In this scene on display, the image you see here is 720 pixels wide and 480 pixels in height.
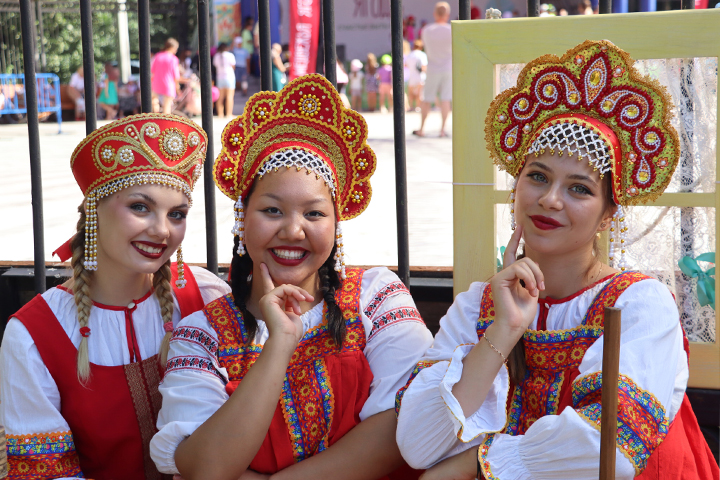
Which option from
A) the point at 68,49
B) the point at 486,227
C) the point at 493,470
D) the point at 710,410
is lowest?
the point at 710,410

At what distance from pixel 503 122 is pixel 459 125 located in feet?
1.48

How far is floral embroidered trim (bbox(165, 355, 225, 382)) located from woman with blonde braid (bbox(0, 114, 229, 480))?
23cm

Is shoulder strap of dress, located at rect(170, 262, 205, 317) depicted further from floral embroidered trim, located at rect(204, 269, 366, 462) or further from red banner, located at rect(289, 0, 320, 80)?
red banner, located at rect(289, 0, 320, 80)

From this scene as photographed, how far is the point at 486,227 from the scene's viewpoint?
8.11 feet

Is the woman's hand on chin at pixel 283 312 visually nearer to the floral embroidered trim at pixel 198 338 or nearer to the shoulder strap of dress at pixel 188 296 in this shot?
the floral embroidered trim at pixel 198 338

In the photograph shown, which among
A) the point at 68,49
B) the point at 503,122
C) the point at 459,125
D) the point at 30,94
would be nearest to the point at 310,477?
the point at 503,122

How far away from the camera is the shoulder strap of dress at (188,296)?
2.33 metres

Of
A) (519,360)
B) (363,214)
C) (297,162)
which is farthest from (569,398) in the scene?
(363,214)

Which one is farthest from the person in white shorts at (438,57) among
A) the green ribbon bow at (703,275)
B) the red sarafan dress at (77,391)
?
the red sarafan dress at (77,391)

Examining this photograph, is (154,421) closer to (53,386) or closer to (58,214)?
(53,386)

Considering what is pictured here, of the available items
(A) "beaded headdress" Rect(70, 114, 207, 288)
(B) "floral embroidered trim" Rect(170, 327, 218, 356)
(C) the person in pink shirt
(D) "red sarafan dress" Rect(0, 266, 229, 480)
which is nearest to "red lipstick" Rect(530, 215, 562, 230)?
(B) "floral embroidered trim" Rect(170, 327, 218, 356)

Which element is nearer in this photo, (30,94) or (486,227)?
(486,227)

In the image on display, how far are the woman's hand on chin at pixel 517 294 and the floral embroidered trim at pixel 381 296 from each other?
1.41 feet

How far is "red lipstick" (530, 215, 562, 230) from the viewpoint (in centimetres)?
185
